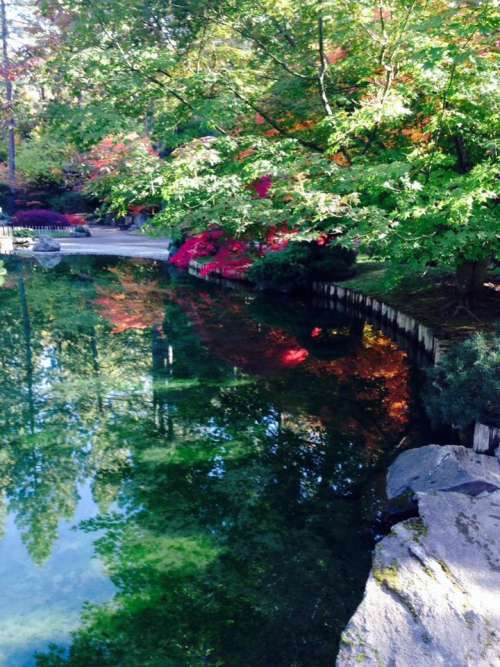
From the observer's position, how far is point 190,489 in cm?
725

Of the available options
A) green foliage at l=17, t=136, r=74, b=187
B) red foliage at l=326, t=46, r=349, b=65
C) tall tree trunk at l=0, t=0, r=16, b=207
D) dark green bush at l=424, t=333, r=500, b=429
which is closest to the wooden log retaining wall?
dark green bush at l=424, t=333, r=500, b=429

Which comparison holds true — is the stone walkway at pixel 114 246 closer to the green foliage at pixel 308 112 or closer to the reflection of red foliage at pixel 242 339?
the reflection of red foliage at pixel 242 339

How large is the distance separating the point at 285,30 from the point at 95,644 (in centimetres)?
1066

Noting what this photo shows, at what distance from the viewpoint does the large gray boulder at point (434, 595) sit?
3.87m

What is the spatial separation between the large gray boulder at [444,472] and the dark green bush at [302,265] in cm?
1271

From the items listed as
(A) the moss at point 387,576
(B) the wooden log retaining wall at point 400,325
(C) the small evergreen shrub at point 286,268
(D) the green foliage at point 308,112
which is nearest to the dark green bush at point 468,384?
(B) the wooden log retaining wall at point 400,325

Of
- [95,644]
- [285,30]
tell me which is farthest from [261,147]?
[95,644]

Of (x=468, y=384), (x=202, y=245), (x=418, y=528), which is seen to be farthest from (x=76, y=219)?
(x=418, y=528)

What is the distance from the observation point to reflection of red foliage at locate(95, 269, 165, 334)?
1620cm

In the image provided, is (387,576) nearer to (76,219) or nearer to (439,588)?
(439,588)

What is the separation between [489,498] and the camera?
18.8 feet

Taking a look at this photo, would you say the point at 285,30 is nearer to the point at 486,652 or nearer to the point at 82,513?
the point at 82,513

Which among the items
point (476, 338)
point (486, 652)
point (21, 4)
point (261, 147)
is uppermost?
point (21, 4)

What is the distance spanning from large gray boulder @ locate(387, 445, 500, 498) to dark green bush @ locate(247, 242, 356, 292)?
500 inches
